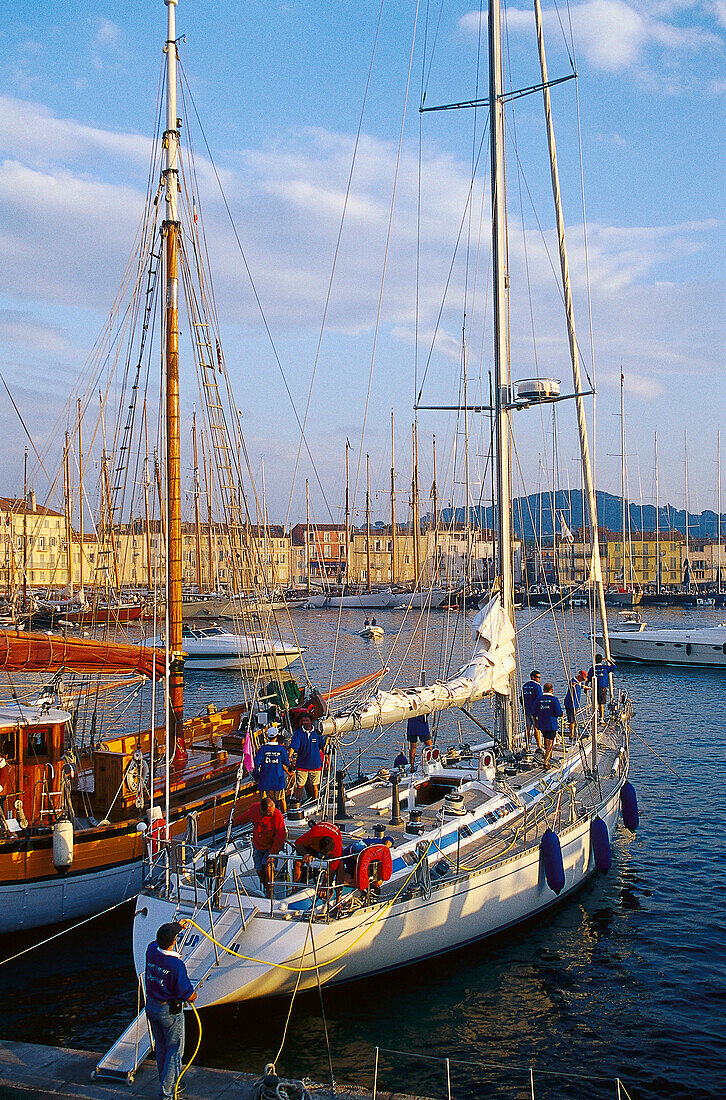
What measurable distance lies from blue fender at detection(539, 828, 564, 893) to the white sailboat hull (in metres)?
0.12

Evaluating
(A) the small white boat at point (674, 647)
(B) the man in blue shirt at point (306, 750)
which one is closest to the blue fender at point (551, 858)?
(B) the man in blue shirt at point (306, 750)

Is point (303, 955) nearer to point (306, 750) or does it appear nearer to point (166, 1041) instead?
point (166, 1041)

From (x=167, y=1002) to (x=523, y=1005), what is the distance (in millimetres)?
6228

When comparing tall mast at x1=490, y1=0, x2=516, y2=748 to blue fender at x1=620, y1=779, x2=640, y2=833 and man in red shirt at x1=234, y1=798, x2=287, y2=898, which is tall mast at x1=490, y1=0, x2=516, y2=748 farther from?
man in red shirt at x1=234, y1=798, x2=287, y2=898

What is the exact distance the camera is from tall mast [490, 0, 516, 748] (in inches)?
687

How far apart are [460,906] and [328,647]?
52.2 m

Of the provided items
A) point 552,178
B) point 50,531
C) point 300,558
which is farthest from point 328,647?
point 300,558

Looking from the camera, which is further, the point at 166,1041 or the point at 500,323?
the point at 500,323

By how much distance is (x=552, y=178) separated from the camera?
63.6 ft

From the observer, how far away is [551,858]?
13172mm

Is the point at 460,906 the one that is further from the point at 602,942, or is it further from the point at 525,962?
the point at 602,942

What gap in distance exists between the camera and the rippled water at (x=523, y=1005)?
9.98 meters

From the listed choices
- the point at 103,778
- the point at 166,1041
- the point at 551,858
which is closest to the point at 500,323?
the point at 551,858

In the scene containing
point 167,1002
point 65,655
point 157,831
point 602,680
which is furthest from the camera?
point 602,680
